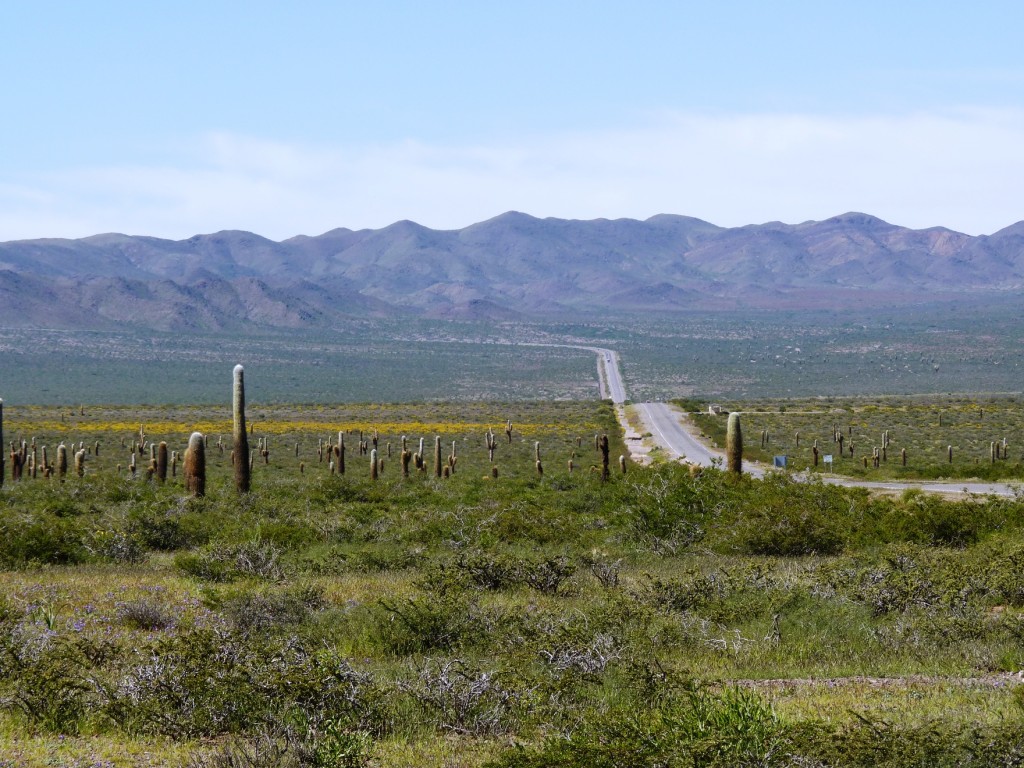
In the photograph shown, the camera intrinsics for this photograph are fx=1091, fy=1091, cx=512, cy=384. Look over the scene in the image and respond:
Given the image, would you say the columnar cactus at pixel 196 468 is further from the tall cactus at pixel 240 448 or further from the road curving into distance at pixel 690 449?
the road curving into distance at pixel 690 449

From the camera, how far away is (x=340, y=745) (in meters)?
6.59

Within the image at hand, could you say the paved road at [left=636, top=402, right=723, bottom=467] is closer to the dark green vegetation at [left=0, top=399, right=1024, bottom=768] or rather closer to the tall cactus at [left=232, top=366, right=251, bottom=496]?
the tall cactus at [left=232, top=366, right=251, bottom=496]

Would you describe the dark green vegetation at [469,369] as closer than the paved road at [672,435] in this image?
No

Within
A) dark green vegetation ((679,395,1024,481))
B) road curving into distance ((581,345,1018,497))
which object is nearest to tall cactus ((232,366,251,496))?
road curving into distance ((581,345,1018,497))

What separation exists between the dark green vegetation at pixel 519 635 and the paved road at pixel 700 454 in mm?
9076

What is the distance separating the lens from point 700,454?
5003 cm

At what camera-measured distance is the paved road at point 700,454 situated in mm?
31719

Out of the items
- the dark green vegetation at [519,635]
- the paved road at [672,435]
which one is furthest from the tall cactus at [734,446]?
the paved road at [672,435]

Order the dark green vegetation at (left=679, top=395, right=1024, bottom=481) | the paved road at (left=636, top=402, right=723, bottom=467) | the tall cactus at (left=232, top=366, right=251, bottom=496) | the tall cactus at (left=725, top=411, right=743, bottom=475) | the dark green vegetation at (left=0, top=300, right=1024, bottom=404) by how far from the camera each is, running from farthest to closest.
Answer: the dark green vegetation at (left=0, top=300, right=1024, bottom=404), the paved road at (left=636, top=402, right=723, bottom=467), the dark green vegetation at (left=679, top=395, right=1024, bottom=481), the tall cactus at (left=725, top=411, right=743, bottom=475), the tall cactus at (left=232, top=366, right=251, bottom=496)

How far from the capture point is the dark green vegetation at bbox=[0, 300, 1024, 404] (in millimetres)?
114625

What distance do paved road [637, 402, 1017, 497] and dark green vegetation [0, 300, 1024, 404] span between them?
27.8 metres

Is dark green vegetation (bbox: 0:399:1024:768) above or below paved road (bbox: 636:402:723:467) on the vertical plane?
above

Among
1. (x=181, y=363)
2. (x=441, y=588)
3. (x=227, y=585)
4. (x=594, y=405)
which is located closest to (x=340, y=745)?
(x=441, y=588)

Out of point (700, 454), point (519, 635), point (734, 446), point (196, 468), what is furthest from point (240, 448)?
point (700, 454)
